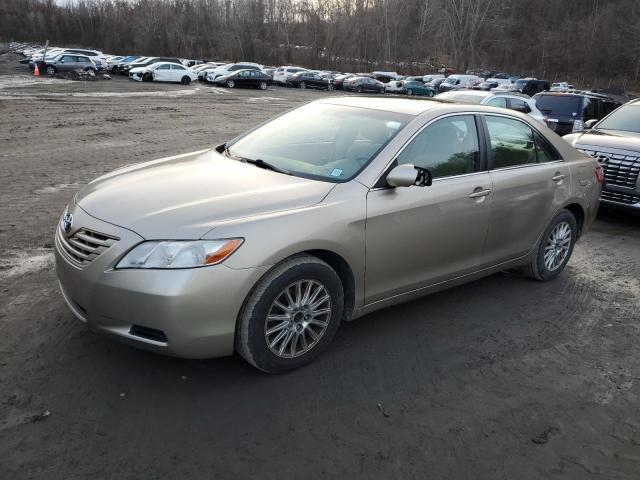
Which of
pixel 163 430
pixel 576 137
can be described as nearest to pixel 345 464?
pixel 163 430

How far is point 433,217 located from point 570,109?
12.0 metres

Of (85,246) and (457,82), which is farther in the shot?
(457,82)

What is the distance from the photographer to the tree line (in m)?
75.1

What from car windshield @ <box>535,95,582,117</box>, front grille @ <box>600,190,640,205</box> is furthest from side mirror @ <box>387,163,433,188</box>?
car windshield @ <box>535,95,582,117</box>

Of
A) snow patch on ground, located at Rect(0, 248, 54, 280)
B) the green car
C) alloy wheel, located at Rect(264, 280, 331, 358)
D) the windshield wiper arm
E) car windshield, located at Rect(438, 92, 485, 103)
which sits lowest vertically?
snow patch on ground, located at Rect(0, 248, 54, 280)

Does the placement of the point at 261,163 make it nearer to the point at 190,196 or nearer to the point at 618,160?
the point at 190,196

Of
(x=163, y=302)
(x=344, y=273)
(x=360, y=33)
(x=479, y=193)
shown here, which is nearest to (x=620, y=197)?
(x=479, y=193)

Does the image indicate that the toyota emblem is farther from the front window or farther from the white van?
the white van

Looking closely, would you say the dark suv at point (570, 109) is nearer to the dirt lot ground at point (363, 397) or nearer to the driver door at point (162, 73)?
the dirt lot ground at point (363, 397)

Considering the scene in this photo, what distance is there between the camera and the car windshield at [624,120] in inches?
344

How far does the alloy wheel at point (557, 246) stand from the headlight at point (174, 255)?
3.58 meters

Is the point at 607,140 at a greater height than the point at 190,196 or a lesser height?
lesser

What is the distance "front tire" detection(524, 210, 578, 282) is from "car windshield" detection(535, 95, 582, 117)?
388 inches

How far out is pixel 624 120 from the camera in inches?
354
